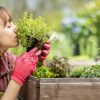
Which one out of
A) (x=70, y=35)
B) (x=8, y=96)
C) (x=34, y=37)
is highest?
(x=70, y=35)

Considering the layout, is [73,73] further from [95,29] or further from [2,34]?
[95,29]

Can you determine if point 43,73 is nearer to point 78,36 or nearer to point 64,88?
point 64,88

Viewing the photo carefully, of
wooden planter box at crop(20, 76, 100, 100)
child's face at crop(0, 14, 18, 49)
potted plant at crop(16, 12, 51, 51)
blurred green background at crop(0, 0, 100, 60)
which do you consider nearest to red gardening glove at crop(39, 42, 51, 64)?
potted plant at crop(16, 12, 51, 51)

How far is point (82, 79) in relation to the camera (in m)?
3.65

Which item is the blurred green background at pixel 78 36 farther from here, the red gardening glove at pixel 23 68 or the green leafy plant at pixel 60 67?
the red gardening glove at pixel 23 68

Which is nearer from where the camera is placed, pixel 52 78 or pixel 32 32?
pixel 52 78

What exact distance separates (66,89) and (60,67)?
50 cm

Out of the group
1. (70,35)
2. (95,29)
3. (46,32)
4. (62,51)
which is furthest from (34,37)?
(70,35)

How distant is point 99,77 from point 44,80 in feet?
1.54

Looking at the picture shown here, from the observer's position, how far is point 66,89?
3.60 m

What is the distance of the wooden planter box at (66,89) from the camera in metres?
3.59

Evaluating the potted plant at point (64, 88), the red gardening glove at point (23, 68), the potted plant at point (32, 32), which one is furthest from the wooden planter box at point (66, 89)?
the potted plant at point (32, 32)

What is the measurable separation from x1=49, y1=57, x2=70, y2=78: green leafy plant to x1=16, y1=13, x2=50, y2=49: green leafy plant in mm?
180

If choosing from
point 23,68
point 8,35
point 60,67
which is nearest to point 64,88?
point 23,68
